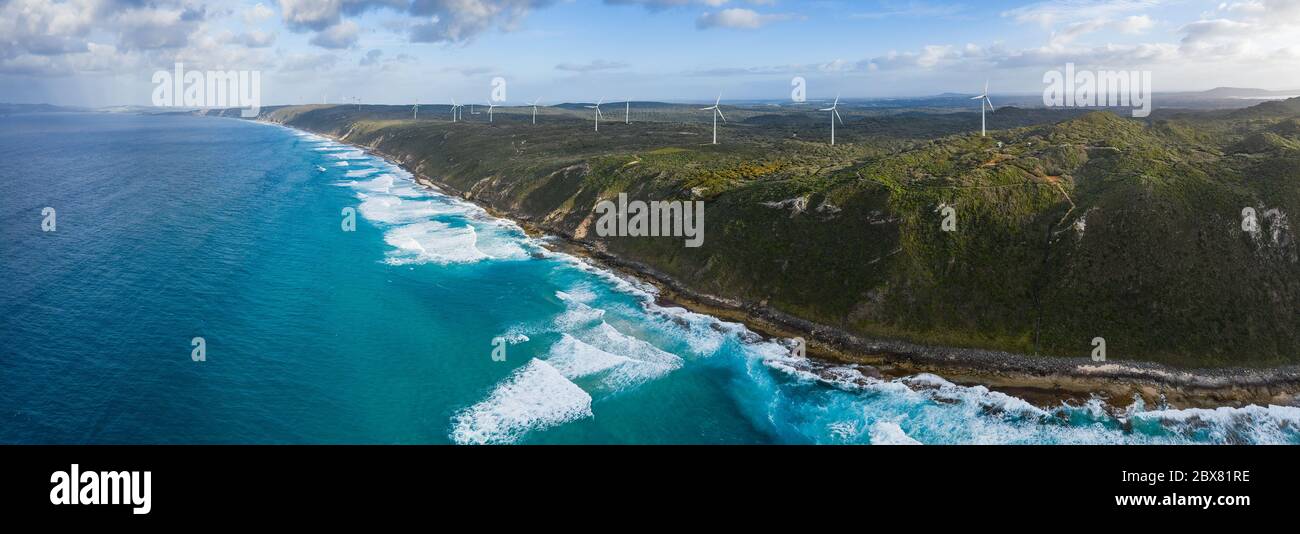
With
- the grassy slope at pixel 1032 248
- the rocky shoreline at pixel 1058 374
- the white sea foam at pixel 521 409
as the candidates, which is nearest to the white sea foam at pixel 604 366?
the white sea foam at pixel 521 409

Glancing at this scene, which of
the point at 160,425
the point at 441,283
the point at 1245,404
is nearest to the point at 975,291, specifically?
the point at 1245,404

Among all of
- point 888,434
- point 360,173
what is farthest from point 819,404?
point 360,173

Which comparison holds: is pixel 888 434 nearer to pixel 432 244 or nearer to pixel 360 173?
pixel 432 244

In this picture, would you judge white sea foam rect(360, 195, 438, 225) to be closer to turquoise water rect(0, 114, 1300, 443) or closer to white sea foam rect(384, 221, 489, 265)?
white sea foam rect(384, 221, 489, 265)

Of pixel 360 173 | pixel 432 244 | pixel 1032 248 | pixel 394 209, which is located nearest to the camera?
pixel 1032 248

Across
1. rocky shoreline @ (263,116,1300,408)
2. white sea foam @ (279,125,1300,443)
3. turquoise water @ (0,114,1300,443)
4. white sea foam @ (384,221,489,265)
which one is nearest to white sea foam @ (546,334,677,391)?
white sea foam @ (279,125,1300,443)

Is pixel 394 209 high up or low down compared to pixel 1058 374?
up
